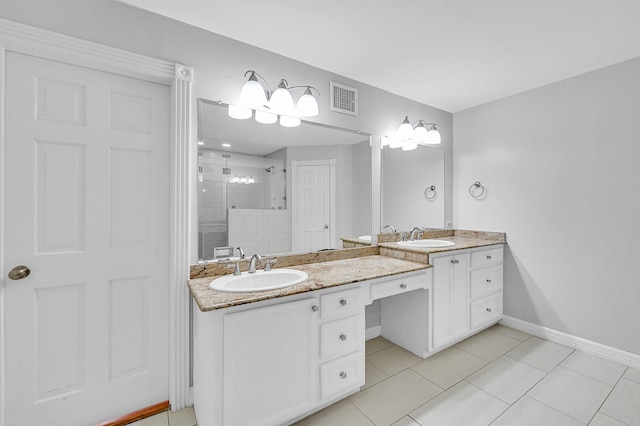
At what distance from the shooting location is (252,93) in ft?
5.71

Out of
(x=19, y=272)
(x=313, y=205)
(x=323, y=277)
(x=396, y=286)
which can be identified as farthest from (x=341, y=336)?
(x=19, y=272)

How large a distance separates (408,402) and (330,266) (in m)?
0.96

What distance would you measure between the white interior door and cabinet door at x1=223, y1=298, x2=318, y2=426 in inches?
26.5

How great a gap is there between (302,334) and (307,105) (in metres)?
1.50

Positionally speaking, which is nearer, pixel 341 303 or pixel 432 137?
pixel 341 303

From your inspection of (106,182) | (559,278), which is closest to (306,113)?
(106,182)

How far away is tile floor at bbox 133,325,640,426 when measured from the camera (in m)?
1.54

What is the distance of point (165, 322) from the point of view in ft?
5.43

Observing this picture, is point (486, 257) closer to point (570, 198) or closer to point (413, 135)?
point (570, 198)

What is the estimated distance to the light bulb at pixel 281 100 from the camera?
6.10 feet

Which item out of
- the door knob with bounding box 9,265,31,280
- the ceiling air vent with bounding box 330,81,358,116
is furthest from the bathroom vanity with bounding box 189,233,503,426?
the ceiling air vent with bounding box 330,81,358,116

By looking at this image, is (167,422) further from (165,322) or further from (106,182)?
(106,182)

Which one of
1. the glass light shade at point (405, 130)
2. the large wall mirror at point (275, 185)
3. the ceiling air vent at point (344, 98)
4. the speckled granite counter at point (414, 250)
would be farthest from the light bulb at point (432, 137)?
the speckled granite counter at point (414, 250)

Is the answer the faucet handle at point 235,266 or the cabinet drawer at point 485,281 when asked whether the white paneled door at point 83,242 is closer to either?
the faucet handle at point 235,266
